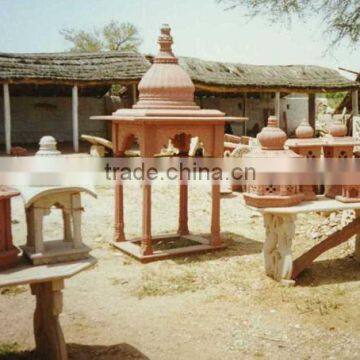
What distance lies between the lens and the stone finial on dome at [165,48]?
7.45 m

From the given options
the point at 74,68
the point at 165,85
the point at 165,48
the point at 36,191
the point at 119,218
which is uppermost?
the point at 74,68

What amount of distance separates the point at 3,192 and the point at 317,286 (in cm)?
396

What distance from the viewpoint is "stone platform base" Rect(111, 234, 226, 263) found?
284 inches

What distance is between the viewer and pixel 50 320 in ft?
13.2

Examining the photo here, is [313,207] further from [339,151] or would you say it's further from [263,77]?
[263,77]

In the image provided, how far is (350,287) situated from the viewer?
6.02 meters

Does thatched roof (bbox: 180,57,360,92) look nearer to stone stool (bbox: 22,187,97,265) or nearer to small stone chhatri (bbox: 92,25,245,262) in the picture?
small stone chhatri (bbox: 92,25,245,262)

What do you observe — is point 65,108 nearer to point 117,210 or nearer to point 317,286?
point 117,210

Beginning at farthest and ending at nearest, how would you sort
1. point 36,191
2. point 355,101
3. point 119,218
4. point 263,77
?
point 355,101, point 263,77, point 119,218, point 36,191

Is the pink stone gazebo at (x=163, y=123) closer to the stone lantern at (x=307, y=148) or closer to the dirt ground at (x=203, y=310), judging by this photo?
the dirt ground at (x=203, y=310)

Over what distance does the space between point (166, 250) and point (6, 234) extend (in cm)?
402

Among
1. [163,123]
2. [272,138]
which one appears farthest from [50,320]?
[163,123]

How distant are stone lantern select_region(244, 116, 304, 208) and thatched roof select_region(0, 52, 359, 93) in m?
12.6

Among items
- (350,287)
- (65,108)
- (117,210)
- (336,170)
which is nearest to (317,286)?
(350,287)
